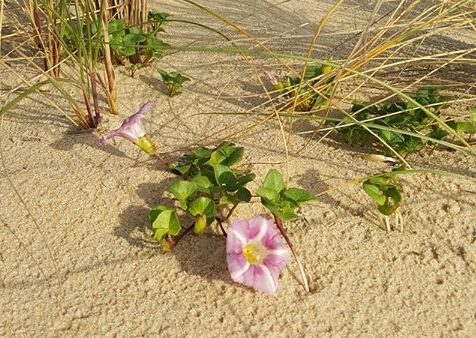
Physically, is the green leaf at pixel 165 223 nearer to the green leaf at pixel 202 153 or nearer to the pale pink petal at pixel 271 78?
the green leaf at pixel 202 153

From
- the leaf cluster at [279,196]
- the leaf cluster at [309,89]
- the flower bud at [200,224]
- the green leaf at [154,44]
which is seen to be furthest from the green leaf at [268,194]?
the green leaf at [154,44]

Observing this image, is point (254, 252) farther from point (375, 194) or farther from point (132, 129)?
point (132, 129)

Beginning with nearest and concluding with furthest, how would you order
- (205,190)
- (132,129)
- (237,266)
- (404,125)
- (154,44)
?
1. (237,266)
2. (205,190)
3. (132,129)
4. (404,125)
5. (154,44)

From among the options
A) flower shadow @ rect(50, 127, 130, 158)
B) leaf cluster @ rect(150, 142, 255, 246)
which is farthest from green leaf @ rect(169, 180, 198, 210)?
flower shadow @ rect(50, 127, 130, 158)

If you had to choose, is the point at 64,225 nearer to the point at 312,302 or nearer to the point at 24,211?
the point at 24,211

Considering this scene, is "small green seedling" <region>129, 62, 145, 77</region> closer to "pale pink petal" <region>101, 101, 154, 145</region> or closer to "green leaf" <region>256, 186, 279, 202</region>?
"pale pink petal" <region>101, 101, 154, 145</region>

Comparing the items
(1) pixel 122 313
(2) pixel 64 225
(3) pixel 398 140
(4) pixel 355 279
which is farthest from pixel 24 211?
(3) pixel 398 140

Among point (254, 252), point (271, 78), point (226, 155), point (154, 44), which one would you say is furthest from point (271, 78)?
point (254, 252)
